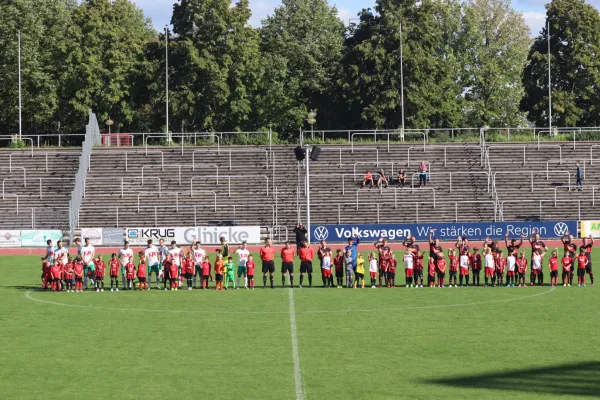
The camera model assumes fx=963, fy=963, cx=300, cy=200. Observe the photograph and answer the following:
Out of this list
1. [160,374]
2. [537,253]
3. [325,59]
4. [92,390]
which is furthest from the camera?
[325,59]

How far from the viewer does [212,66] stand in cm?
7194

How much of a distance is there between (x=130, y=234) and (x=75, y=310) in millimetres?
23131

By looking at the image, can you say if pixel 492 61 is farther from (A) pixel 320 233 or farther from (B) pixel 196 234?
(B) pixel 196 234

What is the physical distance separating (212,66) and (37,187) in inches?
838

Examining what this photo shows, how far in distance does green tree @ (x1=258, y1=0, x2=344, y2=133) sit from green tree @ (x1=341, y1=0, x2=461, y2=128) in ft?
8.83

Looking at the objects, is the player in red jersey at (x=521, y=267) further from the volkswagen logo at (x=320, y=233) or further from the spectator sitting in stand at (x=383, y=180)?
the spectator sitting in stand at (x=383, y=180)

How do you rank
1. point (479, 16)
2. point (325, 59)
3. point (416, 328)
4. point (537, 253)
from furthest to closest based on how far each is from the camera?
1. point (479, 16)
2. point (325, 59)
3. point (537, 253)
4. point (416, 328)

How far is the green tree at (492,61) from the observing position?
83.4m

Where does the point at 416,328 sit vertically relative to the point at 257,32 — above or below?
below

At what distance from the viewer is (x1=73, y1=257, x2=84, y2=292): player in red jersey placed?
29.8 metres

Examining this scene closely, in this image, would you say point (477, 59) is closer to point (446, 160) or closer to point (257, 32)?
point (257, 32)

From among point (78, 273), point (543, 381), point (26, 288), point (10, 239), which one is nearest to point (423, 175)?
point (10, 239)

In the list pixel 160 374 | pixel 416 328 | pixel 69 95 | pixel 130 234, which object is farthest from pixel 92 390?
pixel 69 95

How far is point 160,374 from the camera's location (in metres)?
16.2
